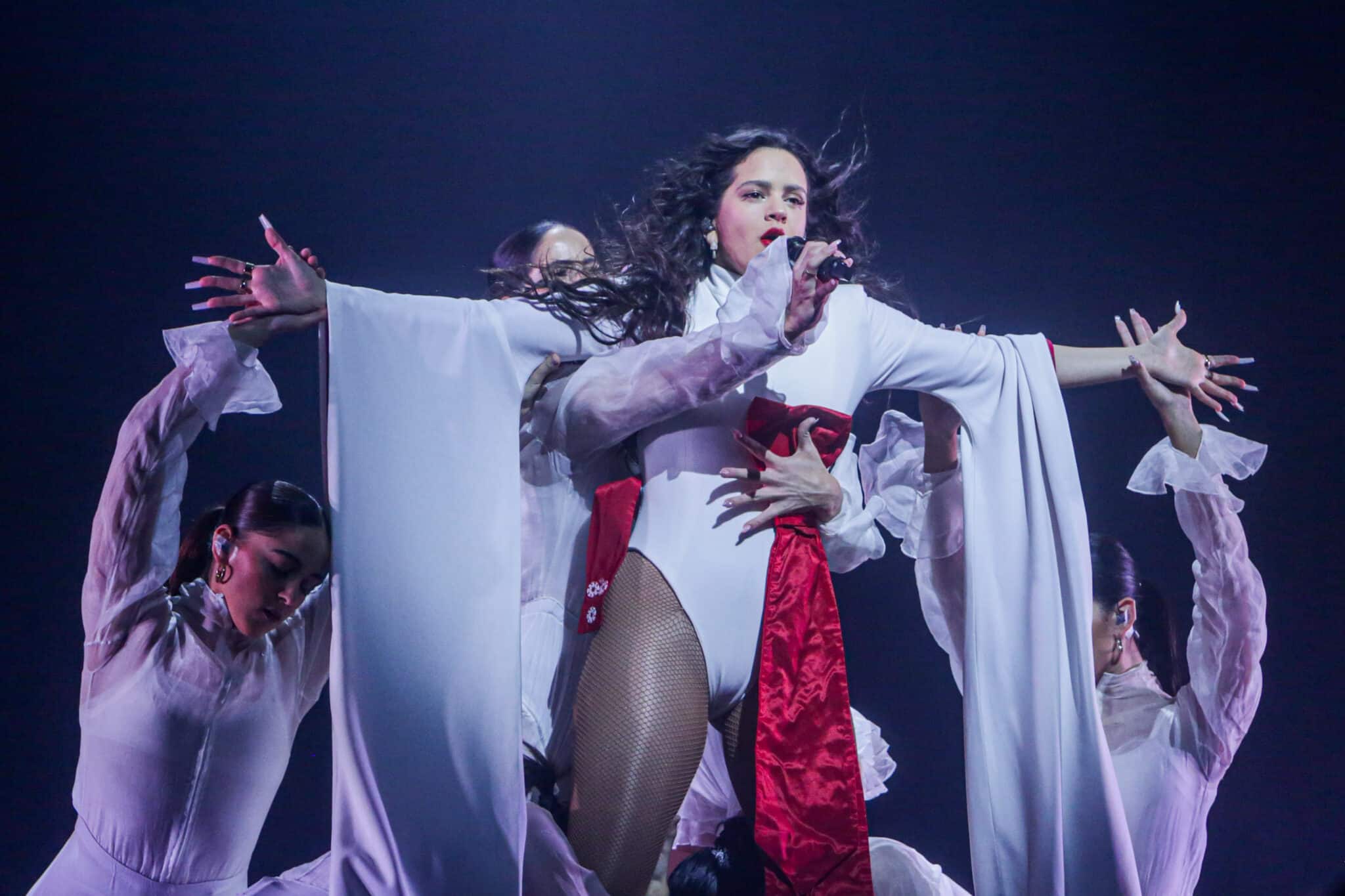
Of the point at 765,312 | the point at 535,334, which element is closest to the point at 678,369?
the point at 765,312

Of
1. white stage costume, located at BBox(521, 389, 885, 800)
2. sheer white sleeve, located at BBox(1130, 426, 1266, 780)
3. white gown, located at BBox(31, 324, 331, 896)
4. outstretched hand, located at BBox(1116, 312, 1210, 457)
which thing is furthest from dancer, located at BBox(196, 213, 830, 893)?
sheer white sleeve, located at BBox(1130, 426, 1266, 780)

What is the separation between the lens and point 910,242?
2820mm

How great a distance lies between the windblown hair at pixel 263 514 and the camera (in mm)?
2059

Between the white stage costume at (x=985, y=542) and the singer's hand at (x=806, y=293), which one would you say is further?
the white stage costume at (x=985, y=542)

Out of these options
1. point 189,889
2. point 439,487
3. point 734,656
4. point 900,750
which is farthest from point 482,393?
point 900,750

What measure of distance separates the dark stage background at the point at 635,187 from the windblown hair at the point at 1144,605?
0.41m

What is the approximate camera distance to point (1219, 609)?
2.20m

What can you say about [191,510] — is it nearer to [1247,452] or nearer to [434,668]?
[434,668]

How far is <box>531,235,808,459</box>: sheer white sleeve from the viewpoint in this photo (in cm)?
160

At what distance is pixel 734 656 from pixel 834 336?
57 centimetres

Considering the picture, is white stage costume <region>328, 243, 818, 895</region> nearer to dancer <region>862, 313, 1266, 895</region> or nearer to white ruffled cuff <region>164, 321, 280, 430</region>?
white ruffled cuff <region>164, 321, 280, 430</region>

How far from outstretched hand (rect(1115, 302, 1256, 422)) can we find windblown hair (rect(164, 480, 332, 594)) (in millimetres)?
1591

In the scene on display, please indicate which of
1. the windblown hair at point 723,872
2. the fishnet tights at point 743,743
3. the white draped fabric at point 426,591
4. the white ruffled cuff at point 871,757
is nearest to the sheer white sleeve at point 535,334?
the white draped fabric at point 426,591

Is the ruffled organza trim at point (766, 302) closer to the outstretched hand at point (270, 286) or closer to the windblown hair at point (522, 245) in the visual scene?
the outstretched hand at point (270, 286)
